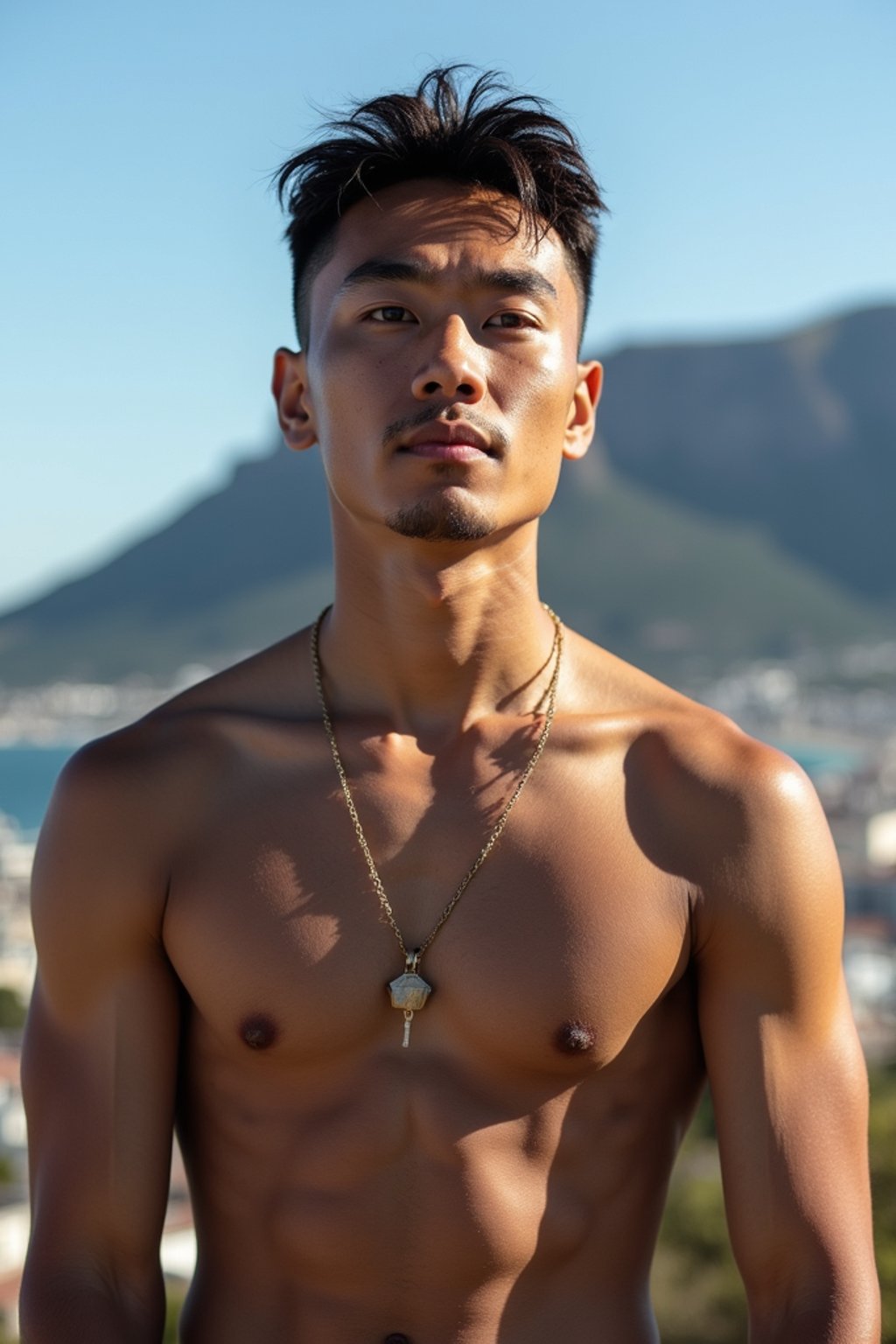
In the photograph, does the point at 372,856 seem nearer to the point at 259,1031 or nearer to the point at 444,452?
the point at 259,1031

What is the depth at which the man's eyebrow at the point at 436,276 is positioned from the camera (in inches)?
117

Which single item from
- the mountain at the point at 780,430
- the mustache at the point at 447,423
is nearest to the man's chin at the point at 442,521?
the mustache at the point at 447,423

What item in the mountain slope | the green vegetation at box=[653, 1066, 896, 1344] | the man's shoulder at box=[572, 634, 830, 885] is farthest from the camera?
the mountain slope

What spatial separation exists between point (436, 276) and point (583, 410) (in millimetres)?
554

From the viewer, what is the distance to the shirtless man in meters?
2.88

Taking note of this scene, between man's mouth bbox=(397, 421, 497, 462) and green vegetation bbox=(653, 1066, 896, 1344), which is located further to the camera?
green vegetation bbox=(653, 1066, 896, 1344)

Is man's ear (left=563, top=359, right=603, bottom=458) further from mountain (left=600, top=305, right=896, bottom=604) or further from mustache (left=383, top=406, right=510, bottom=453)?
mountain (left=600, top=305, right=896, bottom=604)

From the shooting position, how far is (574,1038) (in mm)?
2879

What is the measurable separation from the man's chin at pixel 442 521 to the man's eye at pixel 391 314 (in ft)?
1.29

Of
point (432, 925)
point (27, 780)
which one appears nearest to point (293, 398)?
point (432, 925)

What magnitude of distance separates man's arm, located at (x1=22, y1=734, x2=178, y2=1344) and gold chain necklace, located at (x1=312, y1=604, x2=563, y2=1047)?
40 centimetres

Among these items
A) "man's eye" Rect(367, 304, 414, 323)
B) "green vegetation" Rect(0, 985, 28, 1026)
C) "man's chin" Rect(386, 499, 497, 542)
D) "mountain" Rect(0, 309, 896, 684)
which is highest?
"man's eye" Rect(367, 304, 414, 323)

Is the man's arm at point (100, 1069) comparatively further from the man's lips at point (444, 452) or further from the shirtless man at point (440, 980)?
A: the man's lips at point (444, 452)

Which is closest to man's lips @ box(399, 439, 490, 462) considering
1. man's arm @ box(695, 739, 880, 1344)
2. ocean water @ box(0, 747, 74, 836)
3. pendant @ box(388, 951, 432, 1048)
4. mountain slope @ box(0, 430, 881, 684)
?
man's arm @ box(695, 739, 880, 1344)
